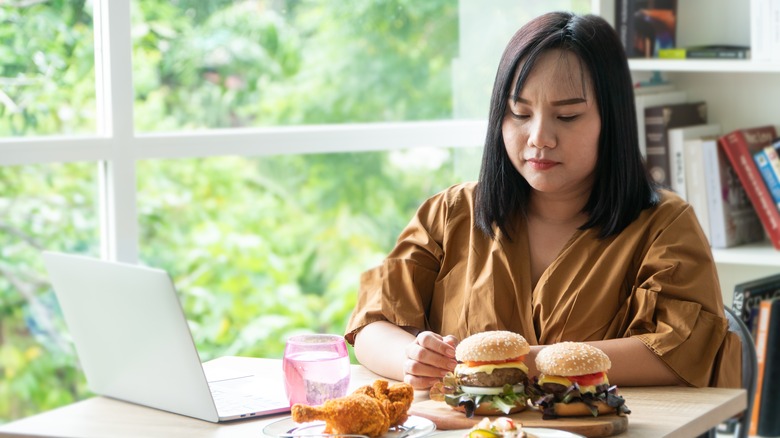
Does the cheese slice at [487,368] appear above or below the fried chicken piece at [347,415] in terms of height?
above

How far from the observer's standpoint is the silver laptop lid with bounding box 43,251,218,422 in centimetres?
148

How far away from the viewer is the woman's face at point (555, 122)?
181 cm

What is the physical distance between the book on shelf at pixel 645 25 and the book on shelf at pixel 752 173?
1.07ft

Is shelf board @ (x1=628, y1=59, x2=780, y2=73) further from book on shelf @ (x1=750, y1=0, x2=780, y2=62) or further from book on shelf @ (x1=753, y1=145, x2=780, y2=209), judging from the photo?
book on shelf @ (x1=753, y1=145, x2=780, y2=209)

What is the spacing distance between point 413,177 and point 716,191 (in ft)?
3.34

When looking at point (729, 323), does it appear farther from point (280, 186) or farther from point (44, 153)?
point (280, 186)

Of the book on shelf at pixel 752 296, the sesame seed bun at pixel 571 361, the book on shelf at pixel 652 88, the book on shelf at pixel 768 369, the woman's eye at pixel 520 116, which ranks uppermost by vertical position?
the book on shelf at pixel 652 88

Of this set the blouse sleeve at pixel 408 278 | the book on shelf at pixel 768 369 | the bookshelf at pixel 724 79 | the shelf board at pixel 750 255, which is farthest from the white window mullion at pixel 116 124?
the book on shelf at pixel 768 369

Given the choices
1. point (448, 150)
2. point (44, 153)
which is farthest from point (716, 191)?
point (44, 153)

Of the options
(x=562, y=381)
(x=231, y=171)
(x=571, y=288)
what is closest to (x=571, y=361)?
(x=562, y=381)

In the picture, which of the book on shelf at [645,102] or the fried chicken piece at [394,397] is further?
the book on shelf at [645,102]

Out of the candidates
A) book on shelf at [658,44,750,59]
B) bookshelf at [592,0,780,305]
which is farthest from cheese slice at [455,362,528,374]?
book on shelf at [658,44,750,59]

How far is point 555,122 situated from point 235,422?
0.71 m

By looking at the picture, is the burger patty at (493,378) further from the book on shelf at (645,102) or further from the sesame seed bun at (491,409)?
the book on shelf at (645,102)
